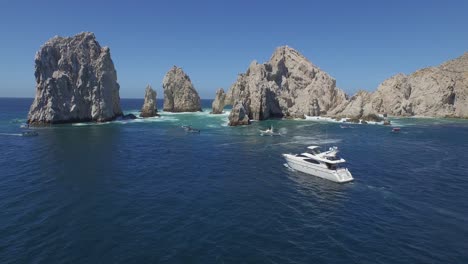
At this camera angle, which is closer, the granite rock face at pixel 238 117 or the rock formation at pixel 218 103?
the granite rock face at pixel 238 117

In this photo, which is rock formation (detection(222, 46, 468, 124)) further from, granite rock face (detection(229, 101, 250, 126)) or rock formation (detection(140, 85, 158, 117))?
rock formation (detection(140, 85, 158, 117))

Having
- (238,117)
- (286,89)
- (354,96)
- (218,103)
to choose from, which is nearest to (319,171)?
(238,117)

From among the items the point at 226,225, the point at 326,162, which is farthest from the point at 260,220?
the point at 326,162

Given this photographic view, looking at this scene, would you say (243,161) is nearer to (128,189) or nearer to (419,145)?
(128,189)

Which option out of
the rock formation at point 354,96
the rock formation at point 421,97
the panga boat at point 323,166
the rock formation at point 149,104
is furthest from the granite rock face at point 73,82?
the rock formation at point 421,97

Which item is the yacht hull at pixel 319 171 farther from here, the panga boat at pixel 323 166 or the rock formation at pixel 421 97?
the rock formation at pixel 421 97

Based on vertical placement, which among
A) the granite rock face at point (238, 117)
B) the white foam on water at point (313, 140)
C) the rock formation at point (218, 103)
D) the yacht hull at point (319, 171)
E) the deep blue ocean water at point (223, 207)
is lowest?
the deep blue ocean water at point (223, 207)
